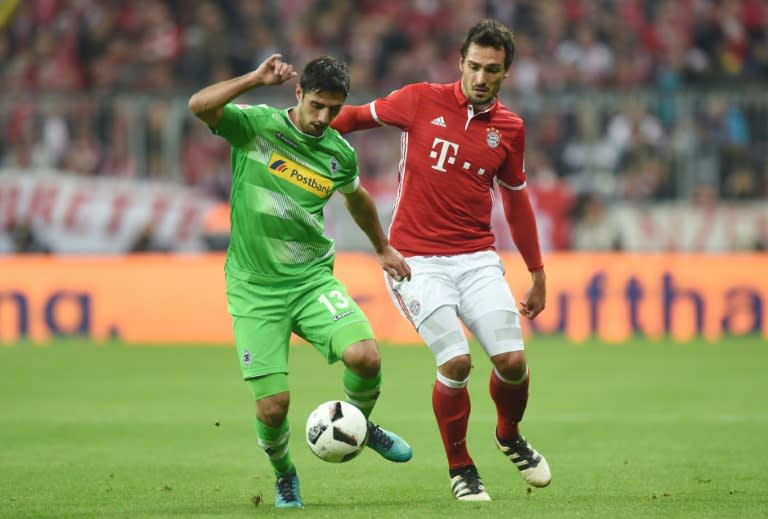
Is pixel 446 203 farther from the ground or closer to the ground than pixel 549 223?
farther from the ground

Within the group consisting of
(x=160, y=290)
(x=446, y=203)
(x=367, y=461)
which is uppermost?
(x=446, y=203)

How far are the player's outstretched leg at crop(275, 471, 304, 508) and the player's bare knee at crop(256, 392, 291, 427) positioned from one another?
34 centimetres

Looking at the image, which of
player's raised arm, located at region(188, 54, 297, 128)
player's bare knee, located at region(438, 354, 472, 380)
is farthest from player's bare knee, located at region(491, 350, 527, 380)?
player's raised arm, located at region(188, 54, 297, 128)

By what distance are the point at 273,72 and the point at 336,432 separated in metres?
1.92

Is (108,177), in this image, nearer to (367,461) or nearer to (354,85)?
(354,85)

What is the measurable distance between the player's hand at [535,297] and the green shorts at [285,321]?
117 centimetres

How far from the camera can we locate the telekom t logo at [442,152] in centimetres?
783

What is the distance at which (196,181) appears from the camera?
1975 cm

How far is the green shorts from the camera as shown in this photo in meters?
7.35

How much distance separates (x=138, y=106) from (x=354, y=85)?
322 cm

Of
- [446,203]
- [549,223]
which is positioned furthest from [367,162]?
[446,203]

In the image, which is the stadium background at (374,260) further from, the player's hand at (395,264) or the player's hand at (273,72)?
the player's hand at (273,72)

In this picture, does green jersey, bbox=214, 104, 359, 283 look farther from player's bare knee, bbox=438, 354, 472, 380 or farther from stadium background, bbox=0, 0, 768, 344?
stadium background, bbox=0, 0, 768, 344

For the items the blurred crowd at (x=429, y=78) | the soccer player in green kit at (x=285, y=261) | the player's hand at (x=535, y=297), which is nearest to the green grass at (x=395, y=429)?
the soccer player in green kit at (x=285, y=261)
